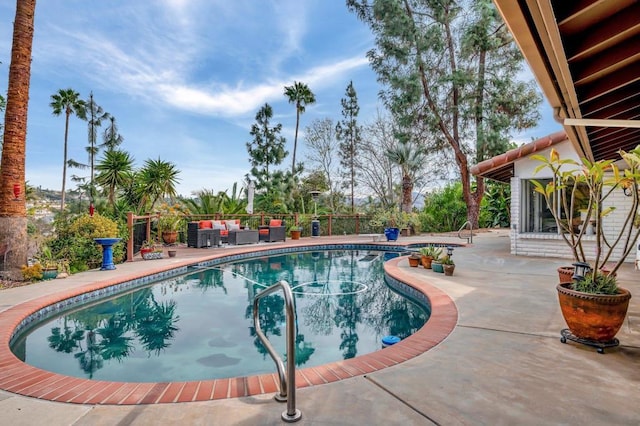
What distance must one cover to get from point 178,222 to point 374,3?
561 inches

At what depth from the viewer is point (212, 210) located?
49.1 ft

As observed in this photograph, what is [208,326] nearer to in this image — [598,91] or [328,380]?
[328,380]

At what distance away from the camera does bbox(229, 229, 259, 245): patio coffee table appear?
13.2 m

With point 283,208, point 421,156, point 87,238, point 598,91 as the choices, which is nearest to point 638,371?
point 598,91

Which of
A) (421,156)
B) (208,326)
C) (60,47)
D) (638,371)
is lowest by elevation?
(208,326)

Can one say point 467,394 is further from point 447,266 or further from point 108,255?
point 108,255

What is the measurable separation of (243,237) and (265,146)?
13.9 meters

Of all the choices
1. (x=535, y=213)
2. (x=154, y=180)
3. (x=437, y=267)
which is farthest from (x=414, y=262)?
(x=154, y=180)

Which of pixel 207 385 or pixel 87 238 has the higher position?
pixel 87 238

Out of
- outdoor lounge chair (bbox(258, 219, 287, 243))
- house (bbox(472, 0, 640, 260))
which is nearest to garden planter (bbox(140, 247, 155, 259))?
outdoor lounge chair (bbox(258, 219, 287, 243))

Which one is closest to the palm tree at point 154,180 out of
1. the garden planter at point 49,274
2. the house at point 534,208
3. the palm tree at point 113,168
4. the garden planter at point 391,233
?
the palm tree at point 113,168

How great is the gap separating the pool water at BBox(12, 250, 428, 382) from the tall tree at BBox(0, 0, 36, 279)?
8.77ft

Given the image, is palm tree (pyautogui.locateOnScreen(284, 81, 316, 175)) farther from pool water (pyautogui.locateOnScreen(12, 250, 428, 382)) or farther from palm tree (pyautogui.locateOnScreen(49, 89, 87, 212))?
pool water (pyautogui.locateOnScreen(12, 250, 428, 382))

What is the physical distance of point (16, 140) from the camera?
23.5ft
